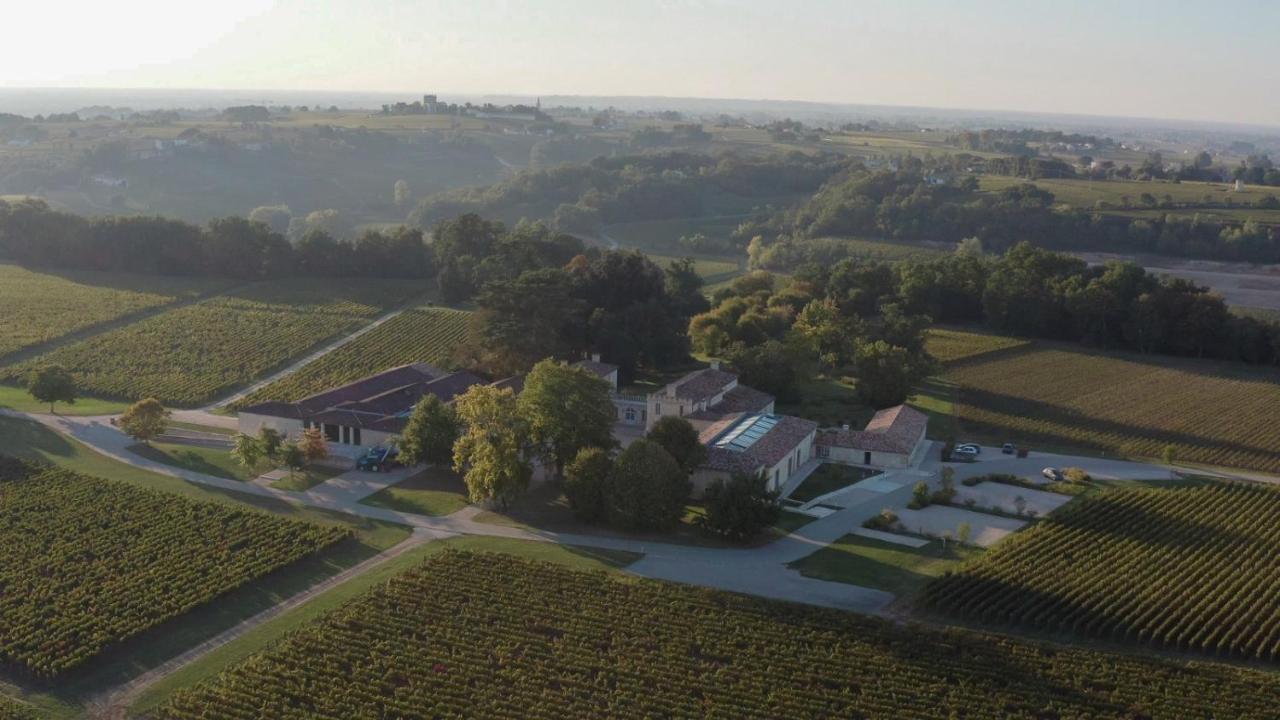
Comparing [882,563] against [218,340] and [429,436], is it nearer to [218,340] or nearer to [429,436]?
[429,436]

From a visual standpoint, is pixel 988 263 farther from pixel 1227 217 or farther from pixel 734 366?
pixel 1227 217

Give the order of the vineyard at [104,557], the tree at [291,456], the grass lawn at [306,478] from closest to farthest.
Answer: the vineyard at [104,557] < the grass lawn at [306,478] < the tree at [291,456]

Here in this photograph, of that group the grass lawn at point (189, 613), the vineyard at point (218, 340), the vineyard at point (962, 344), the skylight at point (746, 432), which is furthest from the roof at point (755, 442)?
the vineyard at point (218, 340)

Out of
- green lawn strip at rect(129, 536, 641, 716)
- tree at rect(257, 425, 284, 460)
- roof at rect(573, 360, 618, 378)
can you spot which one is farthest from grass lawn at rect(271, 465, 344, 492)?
roof at rect(573, 360, 618, 378)

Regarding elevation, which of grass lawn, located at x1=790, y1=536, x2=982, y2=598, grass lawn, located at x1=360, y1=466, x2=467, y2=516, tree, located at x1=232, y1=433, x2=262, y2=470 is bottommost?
grass lawn, located at x1=360, y1=466, x2=467, y2=516

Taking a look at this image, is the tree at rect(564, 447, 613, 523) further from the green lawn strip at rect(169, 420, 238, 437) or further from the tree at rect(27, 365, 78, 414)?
the tree at rect(27, 365, 78, 414)

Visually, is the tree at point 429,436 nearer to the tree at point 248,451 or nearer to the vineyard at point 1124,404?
the tree at point 248,451

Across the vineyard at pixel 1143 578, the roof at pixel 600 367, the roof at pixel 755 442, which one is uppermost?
the roof at pixel 600 367
